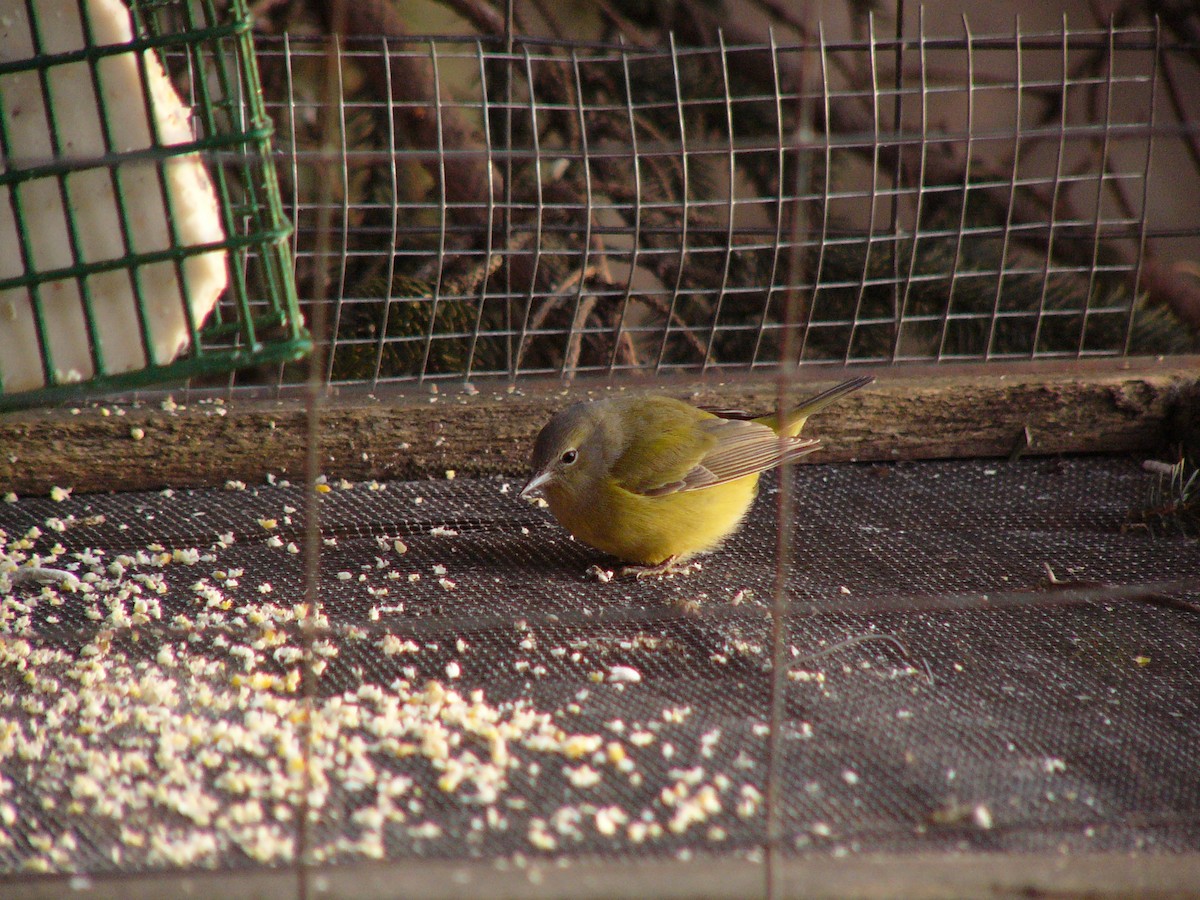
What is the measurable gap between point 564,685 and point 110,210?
1271 mm

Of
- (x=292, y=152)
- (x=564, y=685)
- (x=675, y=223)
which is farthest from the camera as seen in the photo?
(x=675, y=223)

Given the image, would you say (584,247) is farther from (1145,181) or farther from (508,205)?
(1145,181)

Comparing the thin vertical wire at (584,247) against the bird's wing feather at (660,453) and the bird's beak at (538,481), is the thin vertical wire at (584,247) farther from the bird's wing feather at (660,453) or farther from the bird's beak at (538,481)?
the bird's beak at (538,481)

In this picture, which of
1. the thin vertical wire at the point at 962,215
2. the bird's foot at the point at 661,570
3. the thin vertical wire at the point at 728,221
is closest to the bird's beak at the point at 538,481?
the bird's foot at the point at 661,570

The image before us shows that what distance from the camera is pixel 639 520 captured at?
2957 mm

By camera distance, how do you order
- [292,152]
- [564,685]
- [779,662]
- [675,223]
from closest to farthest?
[779,662]
[564,685]
[292,152]
[675,223]

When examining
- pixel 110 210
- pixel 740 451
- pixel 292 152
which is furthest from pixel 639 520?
pixel 110 210

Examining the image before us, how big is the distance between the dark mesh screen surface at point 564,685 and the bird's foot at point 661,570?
6cm

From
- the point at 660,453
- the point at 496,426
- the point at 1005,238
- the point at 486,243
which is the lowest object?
the point at 496,426

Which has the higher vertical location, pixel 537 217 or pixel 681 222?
pixel 537 217

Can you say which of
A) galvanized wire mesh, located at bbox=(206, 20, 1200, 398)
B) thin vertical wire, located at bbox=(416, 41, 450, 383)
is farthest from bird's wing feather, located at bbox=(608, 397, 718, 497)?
thin vertical wire, located at bbox=(416, 41, 450, 383)

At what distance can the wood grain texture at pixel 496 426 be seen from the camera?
3.26 m

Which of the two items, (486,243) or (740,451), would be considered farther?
(486,243)

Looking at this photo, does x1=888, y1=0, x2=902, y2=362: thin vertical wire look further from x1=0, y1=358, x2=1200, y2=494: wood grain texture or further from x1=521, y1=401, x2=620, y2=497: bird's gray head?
x1=521, y1=401, x2=620, y2=497: bird's gray head
